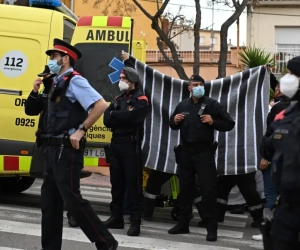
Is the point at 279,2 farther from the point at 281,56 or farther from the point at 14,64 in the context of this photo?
the point at 14,64

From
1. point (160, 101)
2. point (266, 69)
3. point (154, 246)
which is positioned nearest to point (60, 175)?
point (154, 246)

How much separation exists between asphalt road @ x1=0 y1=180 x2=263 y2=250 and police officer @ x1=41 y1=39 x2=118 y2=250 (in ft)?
3.16

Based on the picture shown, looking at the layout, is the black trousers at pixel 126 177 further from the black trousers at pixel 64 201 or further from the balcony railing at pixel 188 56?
the balcony railing at pixel 188 56

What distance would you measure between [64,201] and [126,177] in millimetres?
1922

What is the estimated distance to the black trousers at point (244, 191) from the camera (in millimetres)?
7246

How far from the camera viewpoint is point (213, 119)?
21.8ft

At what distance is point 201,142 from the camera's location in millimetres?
6660

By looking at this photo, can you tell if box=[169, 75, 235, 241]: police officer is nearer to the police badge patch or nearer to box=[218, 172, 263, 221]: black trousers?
box=[218, 172, 263, 221]: black trousers

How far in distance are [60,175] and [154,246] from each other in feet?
5.53

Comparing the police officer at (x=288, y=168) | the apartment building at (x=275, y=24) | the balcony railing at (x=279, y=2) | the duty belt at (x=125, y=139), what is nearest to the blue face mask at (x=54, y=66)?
the duty belt at (x=125, y=139)

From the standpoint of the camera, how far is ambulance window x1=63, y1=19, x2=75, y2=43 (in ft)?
27.3

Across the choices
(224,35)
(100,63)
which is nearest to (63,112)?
(100,63)

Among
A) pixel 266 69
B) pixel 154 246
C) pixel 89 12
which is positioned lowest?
pixel 154 246

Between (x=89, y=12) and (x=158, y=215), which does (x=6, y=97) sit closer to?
(x=158, y=215)
